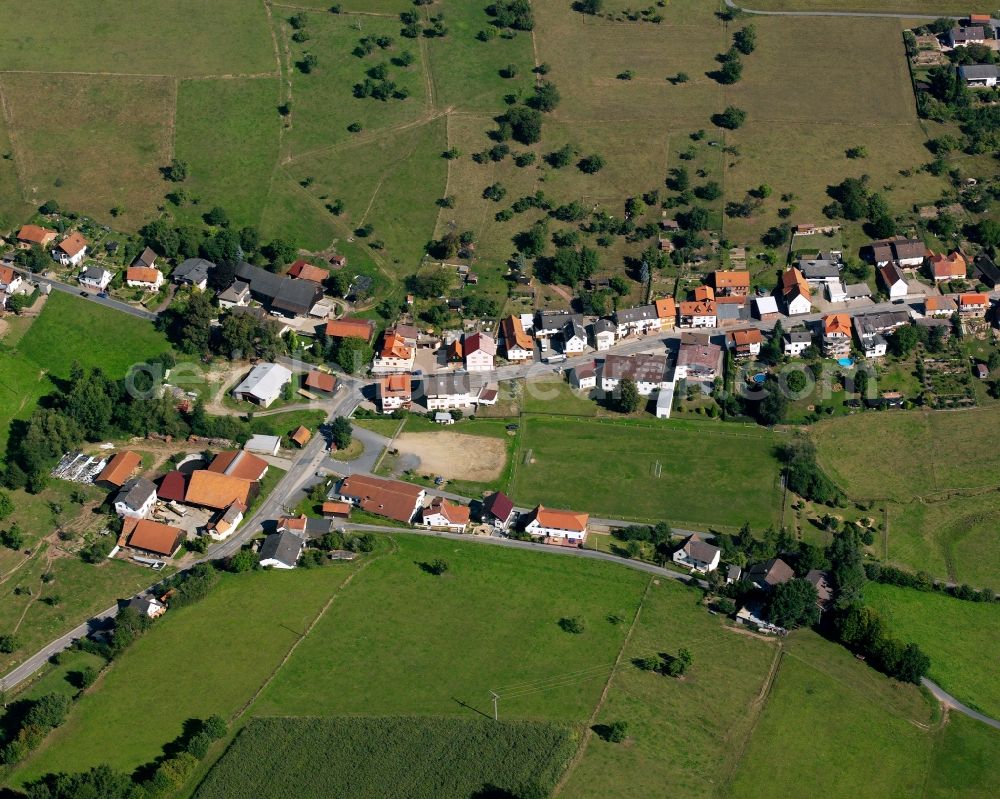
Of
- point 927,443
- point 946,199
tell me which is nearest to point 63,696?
point 927,443

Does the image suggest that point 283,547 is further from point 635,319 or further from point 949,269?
point 949,269

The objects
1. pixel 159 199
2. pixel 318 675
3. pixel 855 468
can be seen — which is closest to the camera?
pixel 318 675

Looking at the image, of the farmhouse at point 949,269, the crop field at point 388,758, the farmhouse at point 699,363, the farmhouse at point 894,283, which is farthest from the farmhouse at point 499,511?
the farmhouse at point 949,269

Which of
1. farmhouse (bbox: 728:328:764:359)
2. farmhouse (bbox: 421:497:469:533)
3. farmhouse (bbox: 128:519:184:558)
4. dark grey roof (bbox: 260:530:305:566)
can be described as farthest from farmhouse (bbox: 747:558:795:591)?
farmhouse (bbox: 128:519:184:558)

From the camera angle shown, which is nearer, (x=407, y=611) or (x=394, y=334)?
(x=407, y=611)

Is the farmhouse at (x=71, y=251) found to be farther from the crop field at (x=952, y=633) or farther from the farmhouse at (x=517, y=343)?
the crop field at (x=952, y=633)

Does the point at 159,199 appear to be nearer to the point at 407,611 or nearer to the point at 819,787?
the point at 407,611
